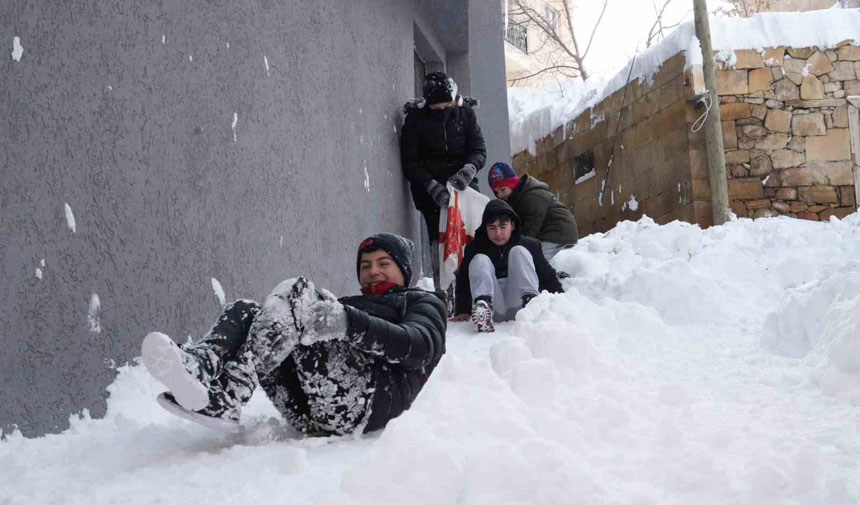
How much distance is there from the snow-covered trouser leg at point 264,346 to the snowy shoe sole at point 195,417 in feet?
0.08

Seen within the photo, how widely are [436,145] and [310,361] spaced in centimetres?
466

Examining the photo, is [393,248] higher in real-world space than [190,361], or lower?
higher

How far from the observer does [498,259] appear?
5914 mm

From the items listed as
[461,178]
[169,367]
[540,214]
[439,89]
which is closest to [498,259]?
[461,178]

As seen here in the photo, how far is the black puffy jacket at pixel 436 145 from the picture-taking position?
23.4ft

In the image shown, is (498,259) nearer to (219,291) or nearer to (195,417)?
(219,291)

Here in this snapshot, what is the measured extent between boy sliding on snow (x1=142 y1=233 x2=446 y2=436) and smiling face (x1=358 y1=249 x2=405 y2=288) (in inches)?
8.2

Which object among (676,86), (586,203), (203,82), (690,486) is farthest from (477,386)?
(586,203)

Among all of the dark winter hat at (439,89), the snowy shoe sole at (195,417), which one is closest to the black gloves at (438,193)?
the dark winter hat at (439,89)

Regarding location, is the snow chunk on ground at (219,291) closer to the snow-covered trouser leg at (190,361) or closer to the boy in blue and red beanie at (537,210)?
the snow-covered trouser leg at (190,361)

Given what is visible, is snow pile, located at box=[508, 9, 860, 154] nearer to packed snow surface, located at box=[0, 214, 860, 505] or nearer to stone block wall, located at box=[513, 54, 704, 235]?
stone block wall, located at box=[513, 54, 704, 235]

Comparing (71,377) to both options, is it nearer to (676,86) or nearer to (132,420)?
(132,420)

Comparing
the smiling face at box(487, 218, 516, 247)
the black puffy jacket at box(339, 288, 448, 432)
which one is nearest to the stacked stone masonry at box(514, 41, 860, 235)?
the smiling face at box(487, 218, 516, 247)

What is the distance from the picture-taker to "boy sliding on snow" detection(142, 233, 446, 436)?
2.42 m
